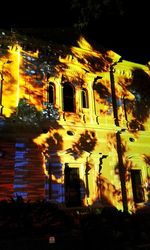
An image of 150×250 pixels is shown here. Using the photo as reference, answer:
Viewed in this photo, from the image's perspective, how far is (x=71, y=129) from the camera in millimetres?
13539

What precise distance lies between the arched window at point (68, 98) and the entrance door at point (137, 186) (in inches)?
189

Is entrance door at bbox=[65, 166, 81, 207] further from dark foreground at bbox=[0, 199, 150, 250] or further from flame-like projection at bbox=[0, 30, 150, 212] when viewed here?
dark foreground at bbox=[0, 199, 150, 250]

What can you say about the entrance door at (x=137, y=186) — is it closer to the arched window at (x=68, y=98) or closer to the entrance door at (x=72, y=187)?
the entrance door at (x=72, y=187)

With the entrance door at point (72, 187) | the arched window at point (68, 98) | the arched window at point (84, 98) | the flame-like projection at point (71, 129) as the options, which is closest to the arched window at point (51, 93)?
the flame-like projection at point (71, 129)

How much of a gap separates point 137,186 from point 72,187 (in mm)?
3842

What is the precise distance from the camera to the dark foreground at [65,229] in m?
7.79

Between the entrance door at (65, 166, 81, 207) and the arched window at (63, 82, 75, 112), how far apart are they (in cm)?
327

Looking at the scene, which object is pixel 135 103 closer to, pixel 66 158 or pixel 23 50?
pixel 66 158

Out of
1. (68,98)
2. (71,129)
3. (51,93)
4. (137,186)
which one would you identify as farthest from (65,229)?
(68,98)

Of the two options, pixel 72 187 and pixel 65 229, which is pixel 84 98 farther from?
pixel 65 229

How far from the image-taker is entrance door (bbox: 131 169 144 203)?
1423 cm

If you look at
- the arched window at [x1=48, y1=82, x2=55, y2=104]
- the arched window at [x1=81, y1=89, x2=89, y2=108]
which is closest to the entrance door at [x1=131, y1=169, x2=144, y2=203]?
the arched window at [x1=81, y1=89, x2=89, y2=108]

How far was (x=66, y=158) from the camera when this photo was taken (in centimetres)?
1288

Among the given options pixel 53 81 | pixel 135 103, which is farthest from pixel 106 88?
pixel 53 81
